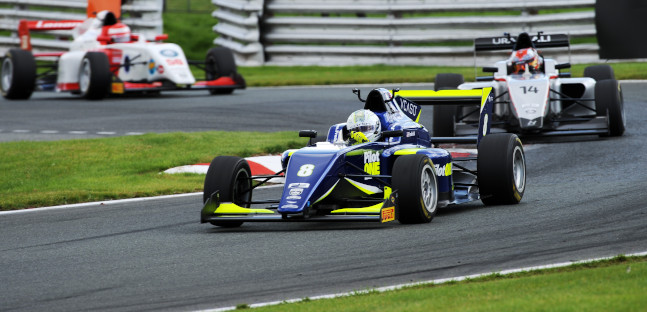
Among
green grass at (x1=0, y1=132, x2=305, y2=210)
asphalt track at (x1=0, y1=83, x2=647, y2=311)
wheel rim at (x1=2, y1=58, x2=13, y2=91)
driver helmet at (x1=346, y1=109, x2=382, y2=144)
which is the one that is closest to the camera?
asphalt track at (x1=0, y1=83, x2=647, y2=311)

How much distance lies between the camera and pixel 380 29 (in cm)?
2758

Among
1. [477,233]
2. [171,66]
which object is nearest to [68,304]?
[477,233]

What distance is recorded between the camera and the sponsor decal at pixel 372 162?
32.3 ft

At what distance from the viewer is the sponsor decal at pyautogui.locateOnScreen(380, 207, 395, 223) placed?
8923 millimetres

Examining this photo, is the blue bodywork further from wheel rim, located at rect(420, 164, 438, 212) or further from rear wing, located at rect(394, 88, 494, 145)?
rear wing, located at rect(394, 88, 494, 145)

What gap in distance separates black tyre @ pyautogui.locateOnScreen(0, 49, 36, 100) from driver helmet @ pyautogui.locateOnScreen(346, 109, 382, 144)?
599 inches

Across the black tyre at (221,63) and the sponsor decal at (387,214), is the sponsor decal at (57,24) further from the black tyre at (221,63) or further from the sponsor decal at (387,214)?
the sponsor decal at (387,214)

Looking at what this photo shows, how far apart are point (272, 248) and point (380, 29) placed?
19524 mm

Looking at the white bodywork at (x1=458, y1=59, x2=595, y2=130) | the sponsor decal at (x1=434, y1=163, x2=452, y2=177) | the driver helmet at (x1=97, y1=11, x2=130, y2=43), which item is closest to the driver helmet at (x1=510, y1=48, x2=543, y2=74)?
the white bodywork at (x1=458, y1=59, x2=595, y2=130)

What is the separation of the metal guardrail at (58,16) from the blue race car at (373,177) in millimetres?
20928

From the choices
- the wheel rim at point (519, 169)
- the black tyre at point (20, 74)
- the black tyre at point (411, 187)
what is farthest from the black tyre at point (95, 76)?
the black tyre at point (411, 187)

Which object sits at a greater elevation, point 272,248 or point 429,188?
point 429,188

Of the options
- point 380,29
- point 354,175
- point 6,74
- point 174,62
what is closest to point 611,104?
point 354,175

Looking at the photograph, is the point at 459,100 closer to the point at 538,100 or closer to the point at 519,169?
the point at 519,169
